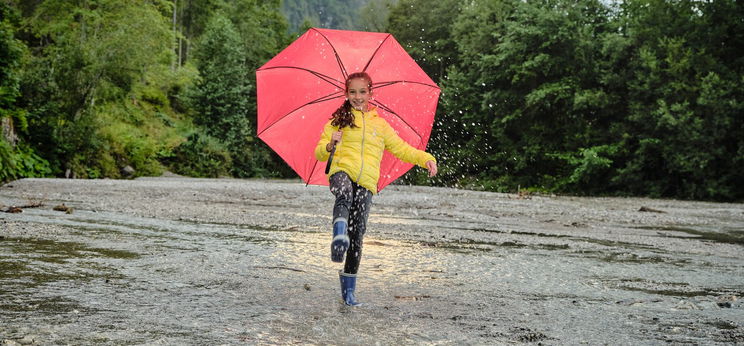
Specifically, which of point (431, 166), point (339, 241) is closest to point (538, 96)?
point (431, 166)

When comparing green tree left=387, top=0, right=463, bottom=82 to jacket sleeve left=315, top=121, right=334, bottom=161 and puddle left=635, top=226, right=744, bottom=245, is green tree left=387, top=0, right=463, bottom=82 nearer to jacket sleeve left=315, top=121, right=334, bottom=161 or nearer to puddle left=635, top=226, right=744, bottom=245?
puddle left=635, top=226, right=744, bottom=245

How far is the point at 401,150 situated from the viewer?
5.98 metres

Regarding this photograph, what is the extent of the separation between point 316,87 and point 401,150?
3.66 ft

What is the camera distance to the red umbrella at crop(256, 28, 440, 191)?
6.52 meters

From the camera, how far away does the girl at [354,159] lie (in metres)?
5.55

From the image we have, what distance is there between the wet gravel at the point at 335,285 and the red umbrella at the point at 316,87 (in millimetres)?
1188

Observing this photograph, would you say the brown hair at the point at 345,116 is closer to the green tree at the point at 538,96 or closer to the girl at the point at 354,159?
the girl at the point at 354,159

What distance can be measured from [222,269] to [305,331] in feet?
8.72

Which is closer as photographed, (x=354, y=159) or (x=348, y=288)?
(x=348, y=288)

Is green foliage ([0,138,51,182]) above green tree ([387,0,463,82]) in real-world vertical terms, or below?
below

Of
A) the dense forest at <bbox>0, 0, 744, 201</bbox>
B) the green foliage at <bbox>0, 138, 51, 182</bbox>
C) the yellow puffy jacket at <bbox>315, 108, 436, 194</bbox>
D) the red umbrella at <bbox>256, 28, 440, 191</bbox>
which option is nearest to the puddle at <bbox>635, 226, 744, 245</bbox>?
the red umbrella at <bbox>256, 28, 440, 191</bbox>

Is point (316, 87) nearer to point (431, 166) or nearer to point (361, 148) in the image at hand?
point (361, 148)

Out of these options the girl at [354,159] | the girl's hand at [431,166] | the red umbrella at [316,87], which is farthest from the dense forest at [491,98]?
the girl's hand at [431,166]

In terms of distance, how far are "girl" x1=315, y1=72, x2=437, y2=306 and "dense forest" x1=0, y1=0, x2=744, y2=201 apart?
18.9 metres
